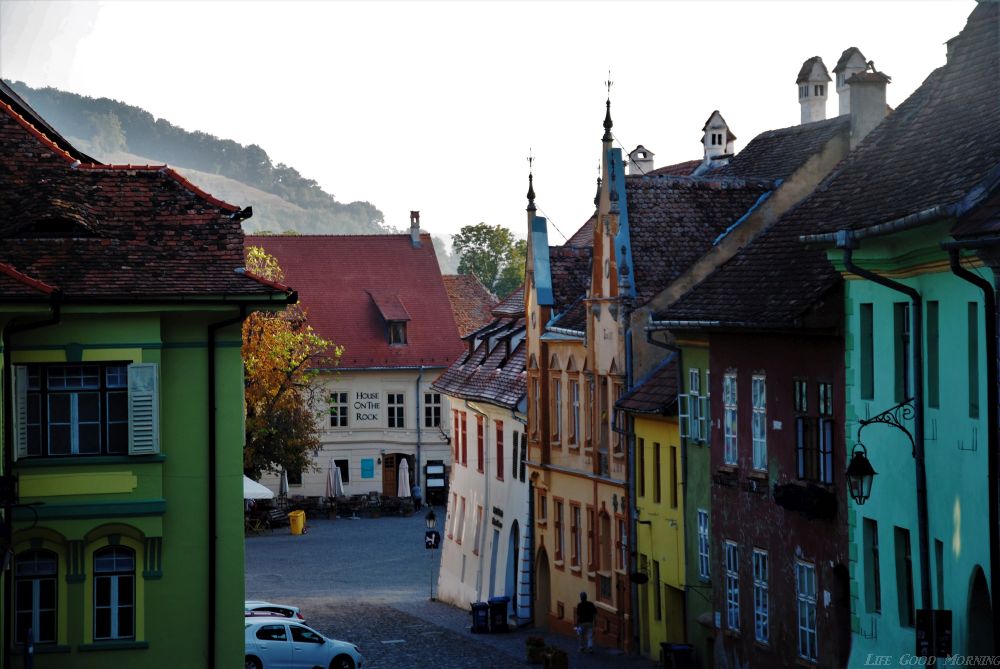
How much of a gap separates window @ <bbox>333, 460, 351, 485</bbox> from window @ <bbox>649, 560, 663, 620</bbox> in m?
44.7

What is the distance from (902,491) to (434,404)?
198ft

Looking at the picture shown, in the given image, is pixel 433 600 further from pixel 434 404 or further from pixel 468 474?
pixel 434 404

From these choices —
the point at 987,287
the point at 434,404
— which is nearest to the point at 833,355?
the point at 987,287

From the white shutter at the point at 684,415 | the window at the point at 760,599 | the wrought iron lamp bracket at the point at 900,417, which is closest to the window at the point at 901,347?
the wrought iron lamp bracket at the point at 900,417

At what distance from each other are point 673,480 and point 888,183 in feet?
44.2

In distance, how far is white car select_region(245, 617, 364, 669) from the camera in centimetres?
3628

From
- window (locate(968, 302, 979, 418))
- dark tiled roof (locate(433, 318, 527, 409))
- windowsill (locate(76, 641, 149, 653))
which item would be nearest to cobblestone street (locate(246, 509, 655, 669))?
dark tiled roof (locate(433, 318, 527, 409))

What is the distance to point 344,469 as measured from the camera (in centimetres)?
8231

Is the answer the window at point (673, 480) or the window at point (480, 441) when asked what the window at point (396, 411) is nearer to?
the window at point (480, 441)

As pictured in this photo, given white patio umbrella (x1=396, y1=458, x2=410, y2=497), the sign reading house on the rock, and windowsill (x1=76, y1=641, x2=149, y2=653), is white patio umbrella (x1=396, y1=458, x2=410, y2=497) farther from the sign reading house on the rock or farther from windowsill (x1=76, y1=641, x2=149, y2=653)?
windowsill (x1=76, y1=641, x2=149, y2=653)

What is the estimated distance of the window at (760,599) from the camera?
3066 cm

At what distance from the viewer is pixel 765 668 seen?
30.7 meters

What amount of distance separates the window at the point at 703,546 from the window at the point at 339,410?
4837cm

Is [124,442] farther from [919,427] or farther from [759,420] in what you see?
[759,420]
